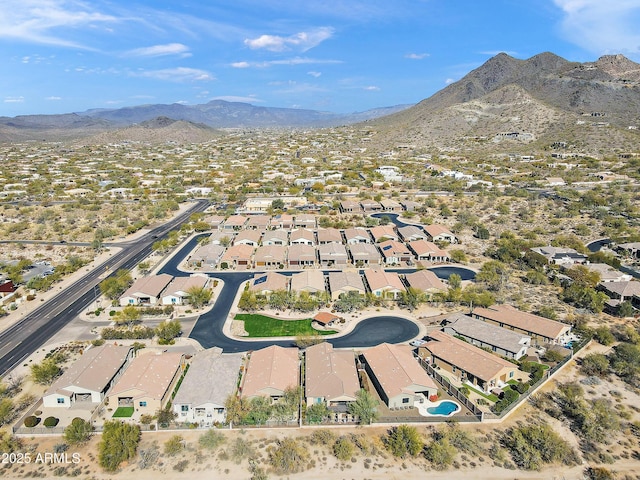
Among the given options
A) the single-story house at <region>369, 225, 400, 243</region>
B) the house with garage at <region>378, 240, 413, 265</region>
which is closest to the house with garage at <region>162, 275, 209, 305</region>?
the house with garage at <region>378, 240, 413, 265</region>

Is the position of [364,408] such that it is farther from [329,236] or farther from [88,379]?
[329,236]

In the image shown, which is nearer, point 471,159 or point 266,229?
point 266,229

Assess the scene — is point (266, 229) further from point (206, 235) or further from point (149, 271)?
point (149, 271)

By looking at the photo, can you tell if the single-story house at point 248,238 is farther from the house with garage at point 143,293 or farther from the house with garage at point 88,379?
the house with garage at point 88,379

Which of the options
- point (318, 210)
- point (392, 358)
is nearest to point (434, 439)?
point (392, 358)

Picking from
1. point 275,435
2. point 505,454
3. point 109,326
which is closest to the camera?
point 505,454

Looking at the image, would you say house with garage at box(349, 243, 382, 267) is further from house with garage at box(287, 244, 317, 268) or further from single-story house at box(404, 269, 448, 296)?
single-story house at box(404, 269, 448, 296)

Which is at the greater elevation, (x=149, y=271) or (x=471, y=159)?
(x=471, y=159)
